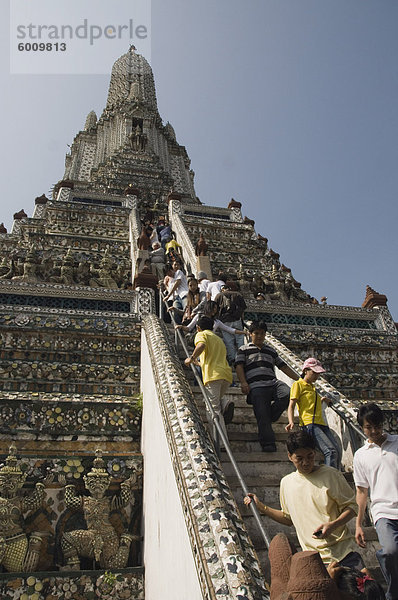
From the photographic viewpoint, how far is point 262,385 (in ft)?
15.8

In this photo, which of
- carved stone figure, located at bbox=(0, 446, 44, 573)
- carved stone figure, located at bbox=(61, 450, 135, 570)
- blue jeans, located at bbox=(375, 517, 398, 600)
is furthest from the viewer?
carved stone figure, located at bbox=(61, 450, 135, 570)

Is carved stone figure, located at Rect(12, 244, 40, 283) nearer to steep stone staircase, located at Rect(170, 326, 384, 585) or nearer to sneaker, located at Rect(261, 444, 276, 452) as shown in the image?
steep stone staircase, located at Rect(170, 326, 384, 585)

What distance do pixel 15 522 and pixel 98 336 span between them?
3.45 meters

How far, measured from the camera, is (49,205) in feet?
47.1

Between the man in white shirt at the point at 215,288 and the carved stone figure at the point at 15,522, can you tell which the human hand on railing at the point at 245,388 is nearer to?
the carved stone figure at the point at 15,522

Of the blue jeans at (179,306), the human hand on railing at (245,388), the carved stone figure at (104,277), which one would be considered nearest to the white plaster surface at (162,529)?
the human hand on railing at (245,388)

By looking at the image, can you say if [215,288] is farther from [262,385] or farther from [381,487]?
[381,487]

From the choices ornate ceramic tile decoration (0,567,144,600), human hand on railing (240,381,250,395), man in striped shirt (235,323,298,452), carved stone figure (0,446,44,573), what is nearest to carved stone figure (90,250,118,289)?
man in striped shirt (235,323,298,452)

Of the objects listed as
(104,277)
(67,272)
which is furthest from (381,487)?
(67,272)

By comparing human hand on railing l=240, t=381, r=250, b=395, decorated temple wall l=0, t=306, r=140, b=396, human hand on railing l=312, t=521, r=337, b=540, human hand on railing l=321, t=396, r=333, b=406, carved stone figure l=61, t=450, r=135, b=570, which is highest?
decorated temple wall l=0, t=306, r=140, b=396

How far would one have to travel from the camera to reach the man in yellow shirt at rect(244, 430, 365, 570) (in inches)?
96.8

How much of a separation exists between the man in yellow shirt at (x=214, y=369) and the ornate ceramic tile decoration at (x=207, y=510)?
0.32 m

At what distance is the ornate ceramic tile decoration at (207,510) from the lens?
223cm

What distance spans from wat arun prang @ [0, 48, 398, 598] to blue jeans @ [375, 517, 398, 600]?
1.97 metres
